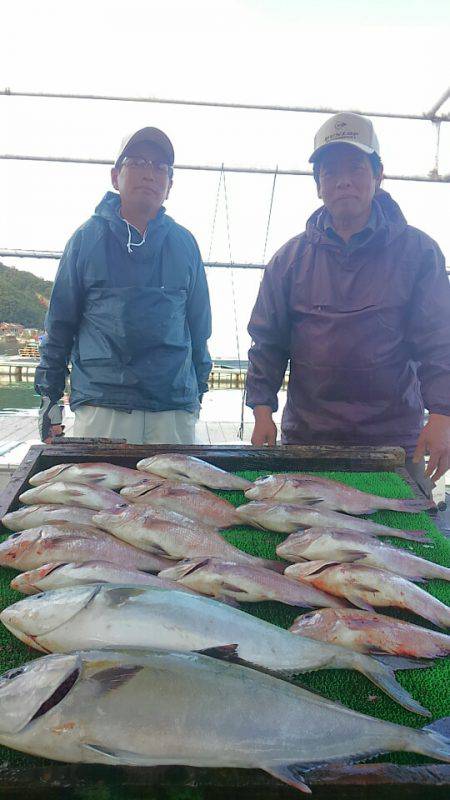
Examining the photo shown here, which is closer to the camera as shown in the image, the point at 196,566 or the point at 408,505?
the point at 196,566

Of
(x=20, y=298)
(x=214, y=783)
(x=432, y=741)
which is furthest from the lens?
(x=20, y=298)

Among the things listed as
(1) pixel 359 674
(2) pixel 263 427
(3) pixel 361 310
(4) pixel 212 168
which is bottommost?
(1) pixel 359 674

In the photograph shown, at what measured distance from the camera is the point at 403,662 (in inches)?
61.0

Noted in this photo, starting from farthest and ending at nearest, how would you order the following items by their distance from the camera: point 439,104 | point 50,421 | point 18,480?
point 439,104 < point 50,421 < point 18,480

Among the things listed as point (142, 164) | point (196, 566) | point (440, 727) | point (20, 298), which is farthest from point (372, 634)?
point (20, 298)

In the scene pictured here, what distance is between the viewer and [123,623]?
1555mm

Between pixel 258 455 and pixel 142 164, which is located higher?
pixel 142 164

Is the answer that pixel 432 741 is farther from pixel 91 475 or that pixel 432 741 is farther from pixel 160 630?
pixel 91 475

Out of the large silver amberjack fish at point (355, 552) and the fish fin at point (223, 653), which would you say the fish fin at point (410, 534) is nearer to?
the large silver amberjack fish at point (355, 552)

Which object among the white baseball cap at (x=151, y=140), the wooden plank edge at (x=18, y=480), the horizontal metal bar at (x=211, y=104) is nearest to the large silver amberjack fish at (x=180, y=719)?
the wooden plank edge at (x=18, y=480)

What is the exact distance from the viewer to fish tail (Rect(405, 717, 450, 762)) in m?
1.20

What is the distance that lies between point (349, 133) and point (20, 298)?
45936mm

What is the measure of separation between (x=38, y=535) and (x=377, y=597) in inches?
46.0

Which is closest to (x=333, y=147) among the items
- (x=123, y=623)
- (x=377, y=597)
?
(x=377, y=597)
